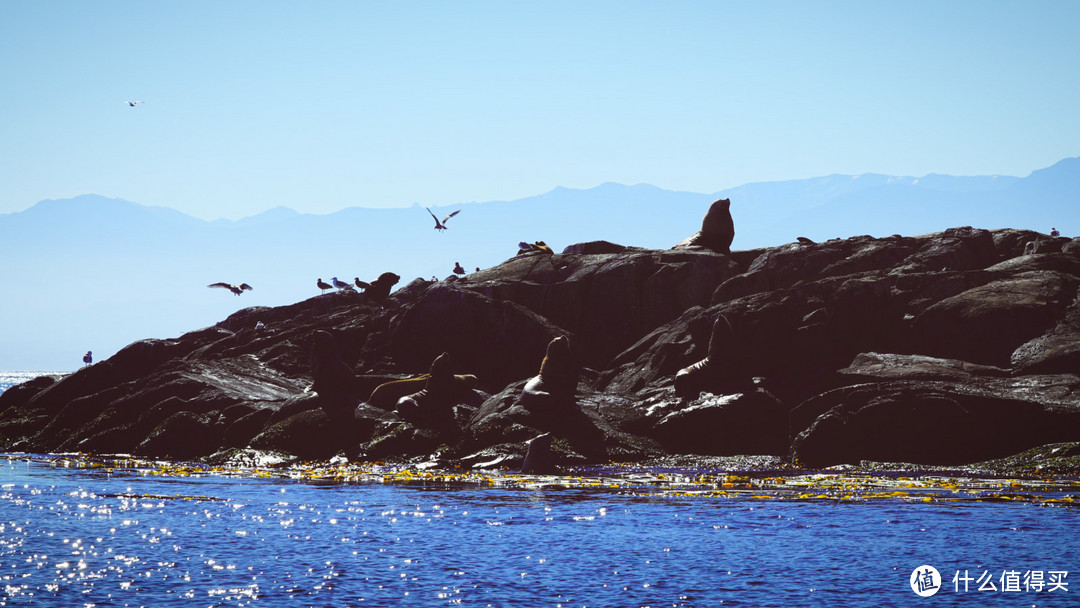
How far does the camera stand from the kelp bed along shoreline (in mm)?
29031

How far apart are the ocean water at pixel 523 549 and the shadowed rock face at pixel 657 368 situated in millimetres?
9001

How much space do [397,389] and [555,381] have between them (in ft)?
26.9

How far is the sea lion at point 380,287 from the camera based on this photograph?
6544 cm

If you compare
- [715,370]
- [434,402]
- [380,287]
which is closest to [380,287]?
[380,287]

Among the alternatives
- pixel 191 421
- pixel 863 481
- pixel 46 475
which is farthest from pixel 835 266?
pixel 46 475

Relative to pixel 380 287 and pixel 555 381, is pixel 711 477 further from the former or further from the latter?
pixel 380 287

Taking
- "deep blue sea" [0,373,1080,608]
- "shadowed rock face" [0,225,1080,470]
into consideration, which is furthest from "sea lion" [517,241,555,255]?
"deep blue sea" [0,373,1080,608]

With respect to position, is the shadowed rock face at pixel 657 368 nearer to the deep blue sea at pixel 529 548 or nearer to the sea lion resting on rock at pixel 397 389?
the sea lion resting on rock at pixel 397 389

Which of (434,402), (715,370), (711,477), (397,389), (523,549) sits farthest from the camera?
(397,389)

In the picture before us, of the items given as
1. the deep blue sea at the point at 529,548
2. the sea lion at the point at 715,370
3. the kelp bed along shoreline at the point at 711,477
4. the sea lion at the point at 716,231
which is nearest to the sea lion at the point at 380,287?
the sea lion at the point at 716,231

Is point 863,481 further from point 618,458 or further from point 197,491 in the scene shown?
point 197,491

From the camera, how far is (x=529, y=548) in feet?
72.8

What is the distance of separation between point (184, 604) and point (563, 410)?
24.5m

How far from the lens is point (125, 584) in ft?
61.6
